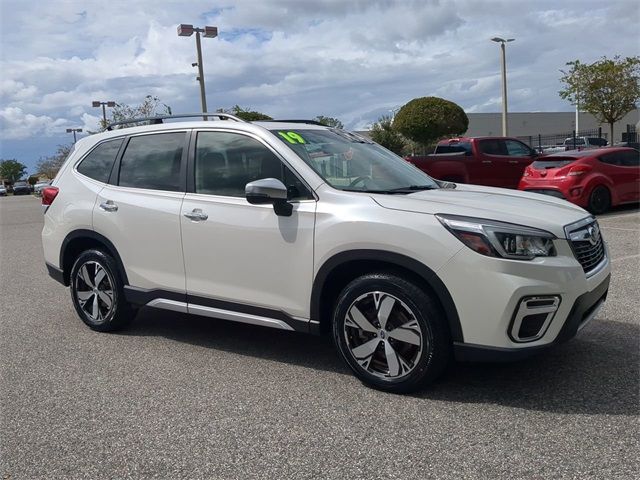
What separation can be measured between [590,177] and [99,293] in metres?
10.5

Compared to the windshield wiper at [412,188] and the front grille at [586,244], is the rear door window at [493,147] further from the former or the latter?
the front grille at [586,244]

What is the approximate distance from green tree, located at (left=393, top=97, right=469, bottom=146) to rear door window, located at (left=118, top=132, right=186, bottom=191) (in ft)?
97.5

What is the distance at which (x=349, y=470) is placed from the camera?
314 centimetres

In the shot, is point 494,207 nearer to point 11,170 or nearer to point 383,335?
point 383,335

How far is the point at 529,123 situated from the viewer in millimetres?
68500

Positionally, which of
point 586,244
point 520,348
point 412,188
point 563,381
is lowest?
point 563,381

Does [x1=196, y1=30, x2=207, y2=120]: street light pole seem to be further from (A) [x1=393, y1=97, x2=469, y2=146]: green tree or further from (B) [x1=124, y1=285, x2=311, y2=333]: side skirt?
(B) [x1=124, y1=285, x2=311, y2=333]: side skirt

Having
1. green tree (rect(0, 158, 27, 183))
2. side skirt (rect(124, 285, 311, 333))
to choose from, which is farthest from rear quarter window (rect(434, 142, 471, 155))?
green tree (rect(0, 158, 27, 183))

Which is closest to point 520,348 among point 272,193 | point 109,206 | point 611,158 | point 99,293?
point 272,193

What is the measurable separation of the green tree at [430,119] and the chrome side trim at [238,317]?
30411mm

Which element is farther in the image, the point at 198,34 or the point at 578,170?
the point at 198,34

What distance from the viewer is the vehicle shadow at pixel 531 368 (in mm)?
3854

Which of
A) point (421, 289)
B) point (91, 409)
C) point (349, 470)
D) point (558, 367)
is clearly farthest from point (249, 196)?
point (558, 367)

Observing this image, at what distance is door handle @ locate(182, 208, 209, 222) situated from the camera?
187 inches
